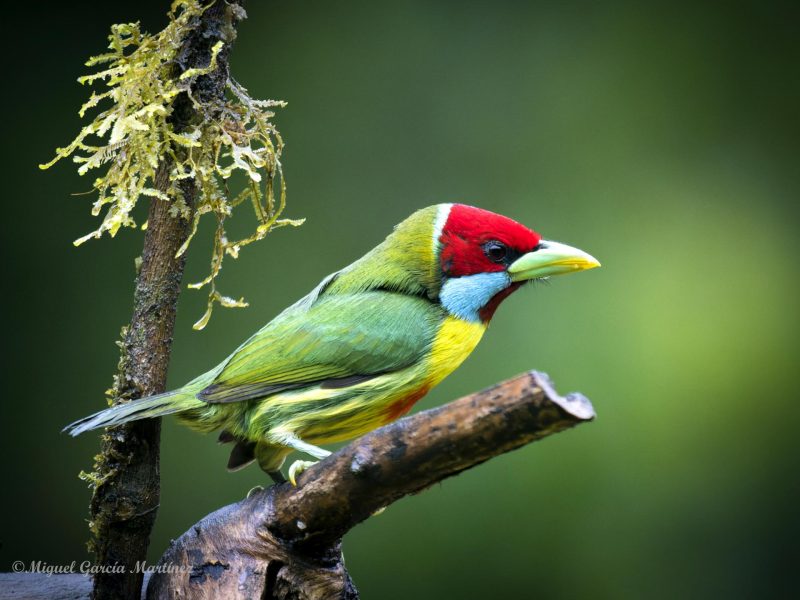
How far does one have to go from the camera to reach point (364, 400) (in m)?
2.85

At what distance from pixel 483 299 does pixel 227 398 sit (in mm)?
858

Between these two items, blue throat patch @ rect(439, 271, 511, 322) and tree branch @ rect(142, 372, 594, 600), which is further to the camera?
blue throat patch @ rect(439, 271, 511, 322)

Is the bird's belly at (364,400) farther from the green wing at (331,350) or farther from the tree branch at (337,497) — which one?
Result: the tree branch at (337,497)

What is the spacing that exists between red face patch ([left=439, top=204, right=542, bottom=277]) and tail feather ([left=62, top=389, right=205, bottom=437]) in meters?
0.92

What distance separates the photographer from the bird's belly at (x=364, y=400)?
283 cm

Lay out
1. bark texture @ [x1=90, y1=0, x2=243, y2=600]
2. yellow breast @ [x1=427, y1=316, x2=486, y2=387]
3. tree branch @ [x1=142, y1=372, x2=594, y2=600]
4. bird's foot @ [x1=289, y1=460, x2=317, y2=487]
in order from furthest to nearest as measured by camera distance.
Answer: yellow breast @ [x1=427, y1=316, x2=486, y2=387] → bark texture @ [x1=90, y1=0, x2=243, y2=600] → bird's foot @ [x1=289, y1=460, x2=317, y2=487] → tree branch @ [x1=142, y1=372, x2=594, y2=600]

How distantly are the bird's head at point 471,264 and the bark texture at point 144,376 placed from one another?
0.61m

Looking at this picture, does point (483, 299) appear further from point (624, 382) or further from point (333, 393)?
point (624, 382)

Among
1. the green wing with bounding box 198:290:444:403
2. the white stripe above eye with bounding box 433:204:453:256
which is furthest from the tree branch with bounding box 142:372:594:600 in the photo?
the white stripe above eye with bounding box 433:204:453:256

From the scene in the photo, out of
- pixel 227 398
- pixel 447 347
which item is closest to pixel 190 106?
pixel 227 398

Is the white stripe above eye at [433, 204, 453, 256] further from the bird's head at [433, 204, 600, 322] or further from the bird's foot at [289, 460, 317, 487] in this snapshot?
the bird's foot at [289, 460, 317, 487]

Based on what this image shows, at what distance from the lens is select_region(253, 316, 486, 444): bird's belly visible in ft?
9.29

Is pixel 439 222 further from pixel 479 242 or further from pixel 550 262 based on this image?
pixel 550 262

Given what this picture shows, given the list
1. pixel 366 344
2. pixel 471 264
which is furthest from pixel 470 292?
pixel 366 344
